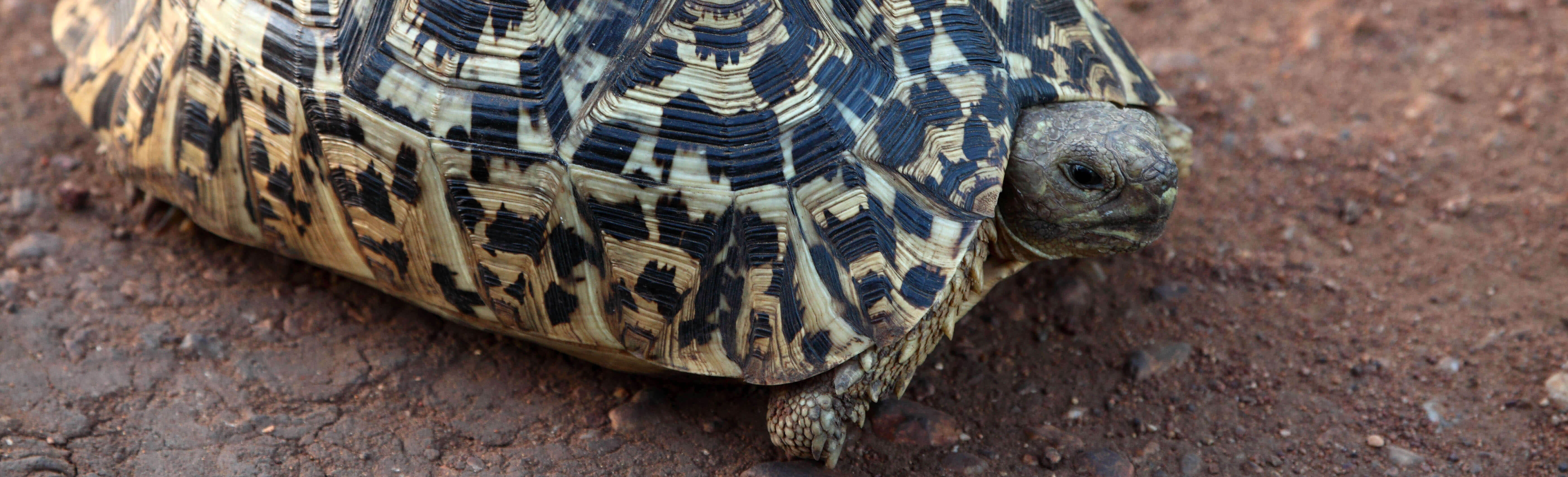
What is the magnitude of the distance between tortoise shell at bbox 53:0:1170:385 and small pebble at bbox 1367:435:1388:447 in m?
1.25

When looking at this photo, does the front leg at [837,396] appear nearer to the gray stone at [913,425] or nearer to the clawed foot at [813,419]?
the clawed foot at [813,419]

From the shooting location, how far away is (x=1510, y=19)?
4387mm

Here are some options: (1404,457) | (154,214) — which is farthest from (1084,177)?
(154,214)

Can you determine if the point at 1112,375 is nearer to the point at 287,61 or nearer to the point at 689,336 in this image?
the point at 689,336

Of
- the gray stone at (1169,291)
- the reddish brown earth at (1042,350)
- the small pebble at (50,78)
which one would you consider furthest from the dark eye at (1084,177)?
the small pebble at (50,78)

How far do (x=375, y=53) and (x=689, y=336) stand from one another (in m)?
1.05

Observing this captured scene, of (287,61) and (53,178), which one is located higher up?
(287,61)

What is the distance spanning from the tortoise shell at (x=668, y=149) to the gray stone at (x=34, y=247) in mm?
1089

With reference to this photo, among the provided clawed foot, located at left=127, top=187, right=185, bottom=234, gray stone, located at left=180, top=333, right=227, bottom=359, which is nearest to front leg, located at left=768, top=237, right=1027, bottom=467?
gray stone, located at left=180, top=333, right=227, bottom=359

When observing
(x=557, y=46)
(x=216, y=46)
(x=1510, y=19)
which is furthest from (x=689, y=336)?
(x=1510, y=19)

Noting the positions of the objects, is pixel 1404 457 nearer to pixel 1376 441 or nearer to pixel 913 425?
pixel 1376 441

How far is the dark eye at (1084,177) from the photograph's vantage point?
2572 millimetres

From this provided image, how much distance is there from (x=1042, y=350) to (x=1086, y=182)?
28.4 inches

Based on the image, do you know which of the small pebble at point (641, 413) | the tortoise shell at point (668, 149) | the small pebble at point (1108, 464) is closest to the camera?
the tortoise shell at point (668, 149)
